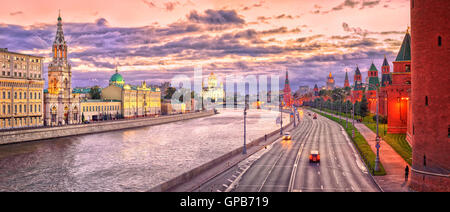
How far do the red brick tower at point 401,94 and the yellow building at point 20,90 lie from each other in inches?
2975

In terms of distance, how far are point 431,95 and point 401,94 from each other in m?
44.0

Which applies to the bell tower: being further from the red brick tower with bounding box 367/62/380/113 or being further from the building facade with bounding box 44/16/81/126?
the red brick tower with bounding box 367/62/380/113

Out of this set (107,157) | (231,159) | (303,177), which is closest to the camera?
(303,177)

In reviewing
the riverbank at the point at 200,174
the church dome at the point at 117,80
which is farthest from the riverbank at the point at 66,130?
the riverbank at the point at 200,174

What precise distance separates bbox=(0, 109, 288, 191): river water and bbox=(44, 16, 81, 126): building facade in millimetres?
16810

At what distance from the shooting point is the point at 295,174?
31.2 m

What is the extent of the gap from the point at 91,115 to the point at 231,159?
252 feet

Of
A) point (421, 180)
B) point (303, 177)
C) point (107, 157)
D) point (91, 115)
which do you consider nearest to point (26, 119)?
point (91, 115)

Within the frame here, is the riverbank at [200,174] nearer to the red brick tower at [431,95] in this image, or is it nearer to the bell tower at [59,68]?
the red brick tower at [431,95]

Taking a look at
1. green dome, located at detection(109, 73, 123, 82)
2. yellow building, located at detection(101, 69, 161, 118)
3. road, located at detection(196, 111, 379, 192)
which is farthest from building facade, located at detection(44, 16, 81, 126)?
road, located at detection(196, 111, 379, 192)

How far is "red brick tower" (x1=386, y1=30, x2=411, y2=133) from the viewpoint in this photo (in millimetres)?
62844

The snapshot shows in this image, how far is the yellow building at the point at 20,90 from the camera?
7169 centimetres
